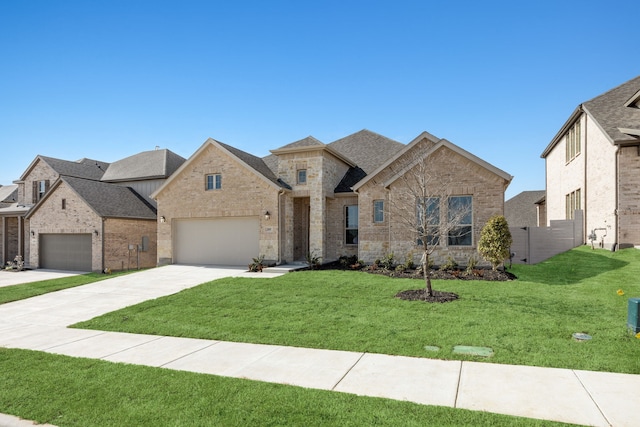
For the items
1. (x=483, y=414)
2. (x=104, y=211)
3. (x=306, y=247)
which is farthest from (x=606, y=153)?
(x=104, y=211)

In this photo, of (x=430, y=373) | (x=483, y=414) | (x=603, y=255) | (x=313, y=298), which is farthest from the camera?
(x=603, y=255)

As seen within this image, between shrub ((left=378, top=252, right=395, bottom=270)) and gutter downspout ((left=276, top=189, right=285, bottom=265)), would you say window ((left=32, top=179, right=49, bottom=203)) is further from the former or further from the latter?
shrub ((left=378, top=252, right=395, bottom=270))

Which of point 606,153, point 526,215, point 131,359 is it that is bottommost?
point 131,359

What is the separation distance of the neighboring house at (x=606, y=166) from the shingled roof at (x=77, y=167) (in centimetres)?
3297

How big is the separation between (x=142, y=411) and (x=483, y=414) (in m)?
3.99

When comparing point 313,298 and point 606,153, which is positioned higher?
point 606,153

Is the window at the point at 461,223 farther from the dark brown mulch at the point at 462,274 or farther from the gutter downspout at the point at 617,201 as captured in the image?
the gutter downspout at the point at 617,201

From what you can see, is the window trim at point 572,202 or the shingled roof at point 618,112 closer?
the shingled roof at point 618,112

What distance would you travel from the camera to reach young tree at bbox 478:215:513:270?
13.9 metres

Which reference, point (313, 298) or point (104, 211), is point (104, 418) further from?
point (104, 211)

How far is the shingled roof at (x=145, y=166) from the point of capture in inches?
1074

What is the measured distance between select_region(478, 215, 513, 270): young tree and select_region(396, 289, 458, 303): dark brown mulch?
12.8 feet

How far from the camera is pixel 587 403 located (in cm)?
461

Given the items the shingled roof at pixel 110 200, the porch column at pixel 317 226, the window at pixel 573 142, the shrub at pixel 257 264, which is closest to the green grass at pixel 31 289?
the shingled roof at pixel 110 200
